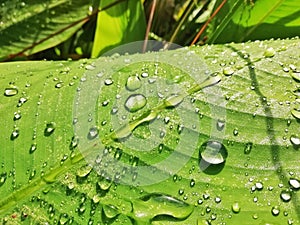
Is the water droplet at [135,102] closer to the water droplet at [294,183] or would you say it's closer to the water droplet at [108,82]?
the water droplet at [108,82]

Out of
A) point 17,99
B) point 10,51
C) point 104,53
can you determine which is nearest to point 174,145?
point 17,99

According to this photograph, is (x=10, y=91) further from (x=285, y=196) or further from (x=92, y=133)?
(x=285, y=196)

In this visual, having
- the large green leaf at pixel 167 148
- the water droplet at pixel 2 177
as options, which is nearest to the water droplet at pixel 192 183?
the large green leaf at pixel 167 148

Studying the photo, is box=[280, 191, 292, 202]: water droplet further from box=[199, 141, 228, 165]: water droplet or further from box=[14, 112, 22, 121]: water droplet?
box=[14, 112, 22, 121]: water droplet

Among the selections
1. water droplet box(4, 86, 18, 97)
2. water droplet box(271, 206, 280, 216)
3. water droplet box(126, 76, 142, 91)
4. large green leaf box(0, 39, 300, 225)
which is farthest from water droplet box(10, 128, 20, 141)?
water droplet box(271, 206, 280, 216)

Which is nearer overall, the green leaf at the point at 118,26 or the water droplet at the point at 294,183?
the water droplet at the point at 294,183

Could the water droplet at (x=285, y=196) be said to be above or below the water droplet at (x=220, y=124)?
below

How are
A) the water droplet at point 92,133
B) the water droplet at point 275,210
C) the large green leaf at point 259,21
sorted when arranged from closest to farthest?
the water droplet at point 275,210 → the water droplet at point 92,133 → the large green leaf at point 259,21

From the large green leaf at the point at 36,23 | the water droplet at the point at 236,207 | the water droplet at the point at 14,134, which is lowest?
the large green leaf at the point at 36,23
